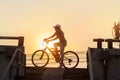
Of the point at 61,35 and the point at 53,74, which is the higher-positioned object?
the point at 61,35

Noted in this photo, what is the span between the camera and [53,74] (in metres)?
17.3

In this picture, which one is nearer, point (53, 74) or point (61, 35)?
point (53, 74)

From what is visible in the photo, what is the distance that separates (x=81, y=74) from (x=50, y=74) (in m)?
1.16

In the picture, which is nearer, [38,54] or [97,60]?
[97,60]

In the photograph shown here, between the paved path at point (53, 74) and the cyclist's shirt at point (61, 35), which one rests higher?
the cyclist's shirt at point (61, 35)

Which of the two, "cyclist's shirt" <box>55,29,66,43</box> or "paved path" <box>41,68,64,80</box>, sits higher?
"cyclist's shirt" <box>55,29,66,43</box>

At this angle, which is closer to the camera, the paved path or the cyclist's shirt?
the paved path

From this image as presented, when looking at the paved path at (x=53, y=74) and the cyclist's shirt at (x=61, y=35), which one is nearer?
the paved path at (x=53, y=74)

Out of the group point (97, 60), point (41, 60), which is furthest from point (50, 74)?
point (41, 60)

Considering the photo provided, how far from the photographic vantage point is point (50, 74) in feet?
56.9

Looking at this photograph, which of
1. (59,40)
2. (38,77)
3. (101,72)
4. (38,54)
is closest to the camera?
(38,77)

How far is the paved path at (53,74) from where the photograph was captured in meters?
16.9

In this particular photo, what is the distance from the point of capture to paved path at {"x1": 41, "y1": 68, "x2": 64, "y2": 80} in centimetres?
1690

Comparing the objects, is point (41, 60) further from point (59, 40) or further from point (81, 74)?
point (81, 74)
